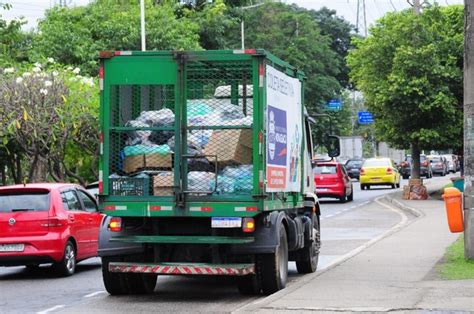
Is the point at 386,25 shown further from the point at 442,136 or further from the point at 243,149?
the point at 243,149

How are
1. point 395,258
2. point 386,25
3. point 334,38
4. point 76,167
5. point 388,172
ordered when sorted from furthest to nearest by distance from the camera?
point 334,38 → point 388,172 → point 386,25 → point 76,167 → point 395,258

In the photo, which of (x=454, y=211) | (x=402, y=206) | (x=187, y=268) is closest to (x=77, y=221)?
(x=187, y=268)

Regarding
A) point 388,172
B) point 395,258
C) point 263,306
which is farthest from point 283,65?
point 388,172

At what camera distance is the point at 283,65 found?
14.3 metres

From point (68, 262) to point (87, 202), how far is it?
1712 mm

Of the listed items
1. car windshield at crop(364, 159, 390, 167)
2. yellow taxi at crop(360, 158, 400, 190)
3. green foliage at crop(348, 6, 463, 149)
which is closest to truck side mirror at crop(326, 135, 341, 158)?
green foliage at crop(348, 6, 463, 149)

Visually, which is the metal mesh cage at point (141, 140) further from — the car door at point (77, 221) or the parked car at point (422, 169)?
the parked car at point (422, 169)

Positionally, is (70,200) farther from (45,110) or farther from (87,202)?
(45,110)

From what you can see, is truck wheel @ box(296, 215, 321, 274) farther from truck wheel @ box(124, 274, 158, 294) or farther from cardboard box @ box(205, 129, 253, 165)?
cardboard box @ box(205, 129, 253, 165)

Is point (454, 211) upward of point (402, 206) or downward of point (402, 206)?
upward

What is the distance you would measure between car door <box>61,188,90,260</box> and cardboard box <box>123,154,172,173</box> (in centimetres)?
404

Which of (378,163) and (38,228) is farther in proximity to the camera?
(378,163)

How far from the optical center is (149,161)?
1330cm

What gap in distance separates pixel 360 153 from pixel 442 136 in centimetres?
4452
